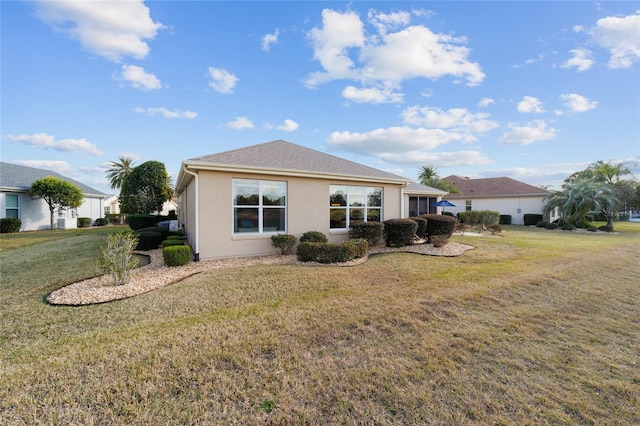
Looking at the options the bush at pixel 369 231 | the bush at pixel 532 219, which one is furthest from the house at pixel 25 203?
the bush at pixel 532 219

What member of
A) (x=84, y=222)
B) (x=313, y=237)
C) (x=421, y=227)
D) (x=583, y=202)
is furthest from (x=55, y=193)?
(x=583, y=202)

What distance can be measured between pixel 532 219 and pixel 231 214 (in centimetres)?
3058

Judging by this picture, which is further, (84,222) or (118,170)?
(118,170)

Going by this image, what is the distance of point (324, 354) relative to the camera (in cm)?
348

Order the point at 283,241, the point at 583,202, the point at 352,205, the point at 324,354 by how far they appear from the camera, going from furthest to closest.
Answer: the point at 583,202 → the point at 352,205 → the point at 283,241 → the point at 324,354

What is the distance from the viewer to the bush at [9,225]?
19.5m

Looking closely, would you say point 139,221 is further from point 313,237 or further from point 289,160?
point 313,237

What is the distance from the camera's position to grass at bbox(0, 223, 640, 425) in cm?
255

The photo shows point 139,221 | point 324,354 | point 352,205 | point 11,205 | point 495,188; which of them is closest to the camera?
point 324,354

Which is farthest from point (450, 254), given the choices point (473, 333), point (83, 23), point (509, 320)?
point (83, 23)

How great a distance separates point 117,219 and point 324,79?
30364 millimetres

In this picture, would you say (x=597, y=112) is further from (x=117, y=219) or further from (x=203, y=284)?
(x=117, y=219)

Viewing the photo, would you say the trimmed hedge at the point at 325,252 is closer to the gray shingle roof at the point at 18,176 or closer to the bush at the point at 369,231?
the bush at the point at 369,231

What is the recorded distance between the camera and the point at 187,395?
8.86ft
